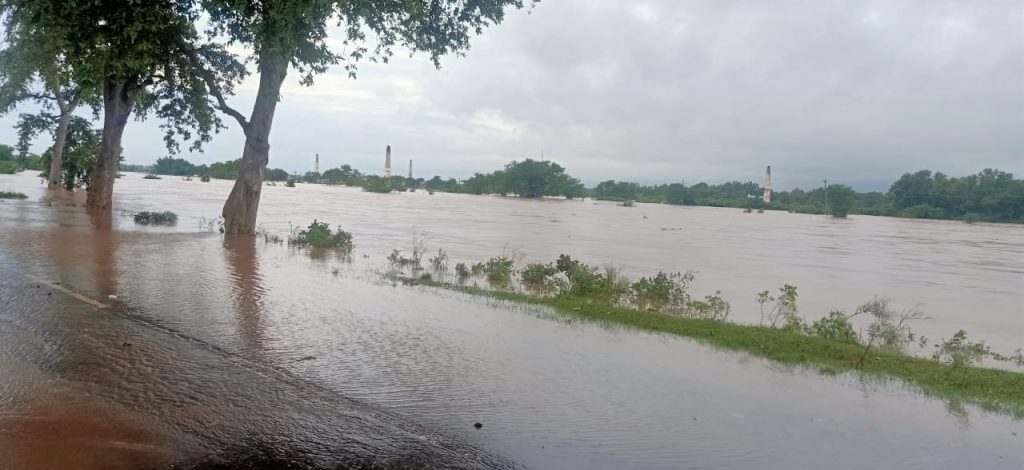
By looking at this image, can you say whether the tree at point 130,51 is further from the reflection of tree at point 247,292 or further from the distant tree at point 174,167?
the distant tree at point 174,167

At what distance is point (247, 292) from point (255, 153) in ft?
29.5

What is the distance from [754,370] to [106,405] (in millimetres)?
5763

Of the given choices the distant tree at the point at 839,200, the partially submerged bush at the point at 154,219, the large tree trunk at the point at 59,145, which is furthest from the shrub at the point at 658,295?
the distant tree at the point at 839,200

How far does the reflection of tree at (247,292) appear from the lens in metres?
6.84

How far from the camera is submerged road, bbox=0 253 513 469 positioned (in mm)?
3936

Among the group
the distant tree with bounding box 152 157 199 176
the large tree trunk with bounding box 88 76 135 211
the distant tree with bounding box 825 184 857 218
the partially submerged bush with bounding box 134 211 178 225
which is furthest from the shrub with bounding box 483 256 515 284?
the distant tree with bounding box 152 157 199 176

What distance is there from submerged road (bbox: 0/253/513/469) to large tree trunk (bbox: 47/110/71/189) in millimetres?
34291

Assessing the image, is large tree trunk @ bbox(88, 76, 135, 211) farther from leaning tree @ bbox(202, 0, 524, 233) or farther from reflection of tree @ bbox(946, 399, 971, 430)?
reflection of tree @ bbox(946, 399, 971, 430)

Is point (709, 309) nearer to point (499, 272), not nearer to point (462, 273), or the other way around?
point (499, 272)

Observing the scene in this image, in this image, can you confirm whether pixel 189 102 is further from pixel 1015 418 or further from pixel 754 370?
pixel 1015 418

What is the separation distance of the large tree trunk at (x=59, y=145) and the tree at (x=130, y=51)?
13049mm

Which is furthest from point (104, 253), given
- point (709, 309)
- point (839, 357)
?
point (839, 357)

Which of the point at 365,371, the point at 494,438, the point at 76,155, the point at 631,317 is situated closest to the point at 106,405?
the point at 365,371

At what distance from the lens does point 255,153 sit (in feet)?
57.8
